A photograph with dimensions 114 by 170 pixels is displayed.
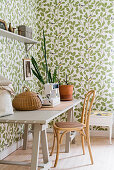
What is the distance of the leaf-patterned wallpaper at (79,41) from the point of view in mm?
4398

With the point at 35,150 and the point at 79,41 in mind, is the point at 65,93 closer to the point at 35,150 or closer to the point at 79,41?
the point at 79,41

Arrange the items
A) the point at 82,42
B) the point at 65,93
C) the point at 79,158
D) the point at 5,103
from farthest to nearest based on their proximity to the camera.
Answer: the point at 82,42 → the point at 65,93 → the point at 79,158 → the point at 5,103

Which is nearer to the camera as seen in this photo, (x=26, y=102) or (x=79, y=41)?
(x=26, y=102)

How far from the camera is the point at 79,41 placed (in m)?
4.50

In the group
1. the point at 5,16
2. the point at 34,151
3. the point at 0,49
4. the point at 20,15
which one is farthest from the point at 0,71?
the point at 34,151

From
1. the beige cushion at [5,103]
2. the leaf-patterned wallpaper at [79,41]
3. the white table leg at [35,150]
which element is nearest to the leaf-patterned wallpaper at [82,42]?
the leaf-patterned wallpaper at [79,41]

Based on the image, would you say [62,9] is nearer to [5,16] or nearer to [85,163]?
[5,16]

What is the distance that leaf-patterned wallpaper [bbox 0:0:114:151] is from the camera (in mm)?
4398

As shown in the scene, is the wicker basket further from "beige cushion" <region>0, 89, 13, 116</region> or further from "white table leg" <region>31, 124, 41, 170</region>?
"white table leg" <region>31, 124, 41, 170</region>

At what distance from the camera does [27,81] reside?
13.8 feet

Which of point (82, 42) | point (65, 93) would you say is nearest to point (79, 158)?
point (65, 93)

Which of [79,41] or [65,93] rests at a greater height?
[79,41]

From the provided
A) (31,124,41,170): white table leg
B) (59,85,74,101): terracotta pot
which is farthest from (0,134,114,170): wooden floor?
(31,124,41,170): white table leg

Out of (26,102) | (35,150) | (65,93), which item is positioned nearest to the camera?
(35,150)
